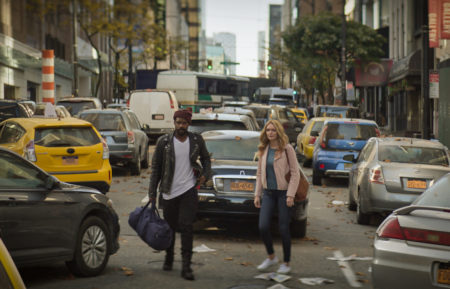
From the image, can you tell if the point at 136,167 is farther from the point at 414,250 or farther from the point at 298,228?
the point at 414,250

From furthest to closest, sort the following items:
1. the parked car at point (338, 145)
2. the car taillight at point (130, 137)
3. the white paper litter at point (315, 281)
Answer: the car taillight at point (130, 137), the parked car at point (338, 145), the white paper litter at point (315, 281)

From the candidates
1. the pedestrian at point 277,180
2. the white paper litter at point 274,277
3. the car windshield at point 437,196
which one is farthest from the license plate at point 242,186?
the car windshield at point 437,196

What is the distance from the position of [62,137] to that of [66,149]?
268 mm

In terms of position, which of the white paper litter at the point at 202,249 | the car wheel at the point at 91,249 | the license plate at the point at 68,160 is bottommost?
the white paper litter at the point at 202,249

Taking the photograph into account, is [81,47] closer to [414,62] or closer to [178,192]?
[414,62]

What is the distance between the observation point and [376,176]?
13.2 metres

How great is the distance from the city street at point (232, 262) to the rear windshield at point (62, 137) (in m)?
1.55

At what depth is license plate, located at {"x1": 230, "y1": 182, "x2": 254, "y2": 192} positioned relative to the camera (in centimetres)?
1113

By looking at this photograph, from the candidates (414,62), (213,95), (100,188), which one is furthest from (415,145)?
(213,95)

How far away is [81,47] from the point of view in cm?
7394

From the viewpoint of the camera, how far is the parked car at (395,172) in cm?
A: 1285

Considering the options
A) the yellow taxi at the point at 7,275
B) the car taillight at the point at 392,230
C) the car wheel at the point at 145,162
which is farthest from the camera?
the car wheel at the point at 145,162

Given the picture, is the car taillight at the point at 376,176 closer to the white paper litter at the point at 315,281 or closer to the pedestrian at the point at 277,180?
the pedestrian at the point at 277,180

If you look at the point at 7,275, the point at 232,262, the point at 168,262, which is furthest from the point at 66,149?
the point at 7,275
